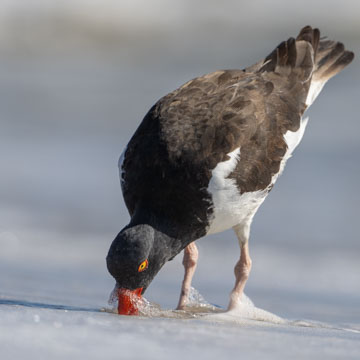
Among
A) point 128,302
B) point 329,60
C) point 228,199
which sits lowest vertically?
point 128,302

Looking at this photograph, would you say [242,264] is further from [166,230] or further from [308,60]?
[308,60]

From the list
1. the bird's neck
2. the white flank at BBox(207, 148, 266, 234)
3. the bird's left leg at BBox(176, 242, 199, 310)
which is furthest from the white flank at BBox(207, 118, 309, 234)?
the bird's left leg at BBox(176, 242, 199, 310)

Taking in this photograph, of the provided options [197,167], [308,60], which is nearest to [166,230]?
[197,167]

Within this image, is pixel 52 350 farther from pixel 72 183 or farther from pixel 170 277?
pixel 72 183

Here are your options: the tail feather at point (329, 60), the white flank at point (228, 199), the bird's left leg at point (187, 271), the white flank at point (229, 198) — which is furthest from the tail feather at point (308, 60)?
the bird's left leg at point (187, 271)

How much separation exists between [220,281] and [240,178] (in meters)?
1.67

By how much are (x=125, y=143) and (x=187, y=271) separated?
406 centimetres

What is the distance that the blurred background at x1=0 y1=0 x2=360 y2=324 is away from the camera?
23.0 ft

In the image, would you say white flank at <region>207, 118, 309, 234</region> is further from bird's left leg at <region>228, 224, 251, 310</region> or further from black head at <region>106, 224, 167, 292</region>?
black head at <region>106, 224, 167, 292</region>

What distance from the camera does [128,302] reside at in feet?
16.4

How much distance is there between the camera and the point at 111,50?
552 inches

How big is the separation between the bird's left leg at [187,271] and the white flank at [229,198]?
19.3 inches

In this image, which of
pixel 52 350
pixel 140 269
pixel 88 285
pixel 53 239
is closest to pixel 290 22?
pixel 53 239

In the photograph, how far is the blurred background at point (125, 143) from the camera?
276 inches
